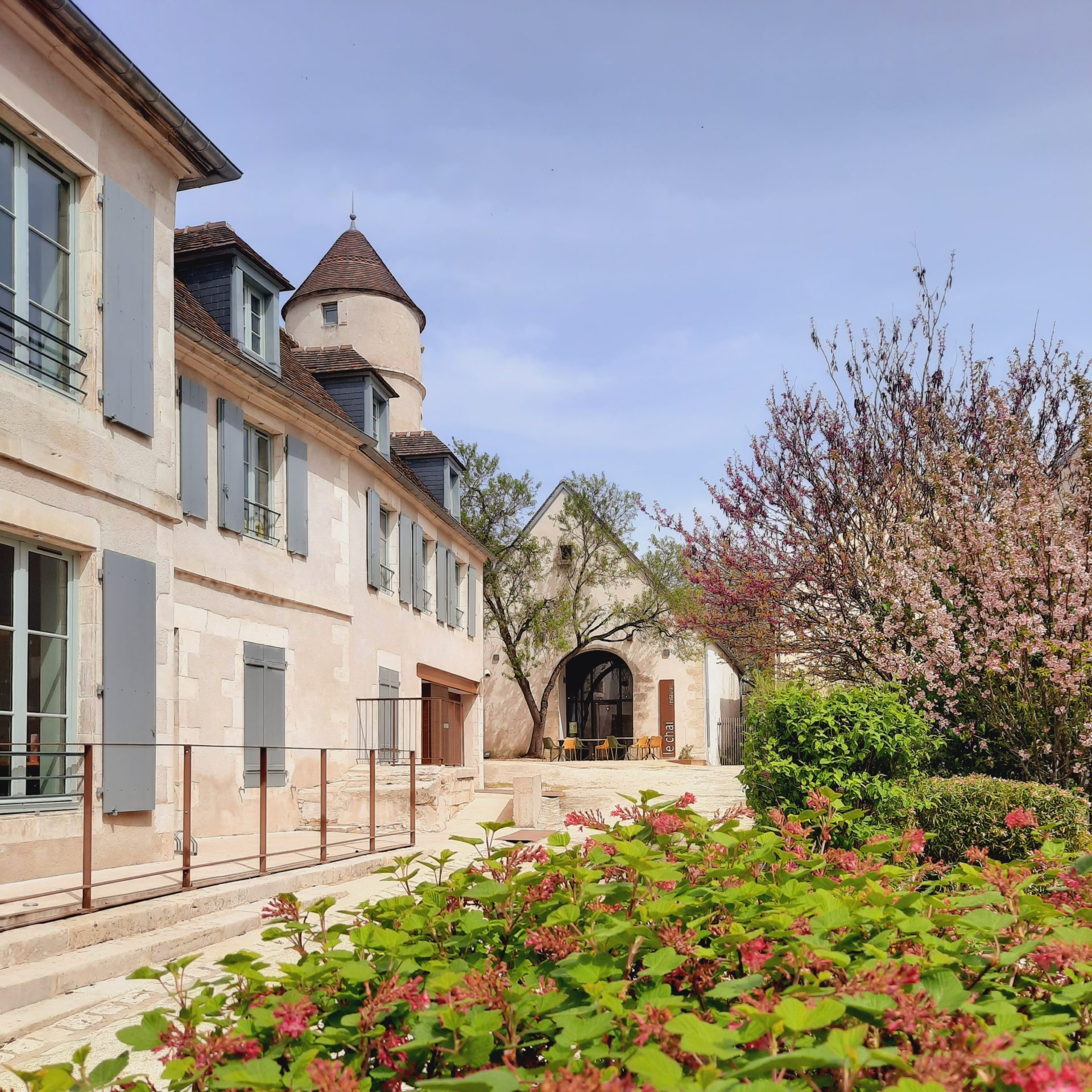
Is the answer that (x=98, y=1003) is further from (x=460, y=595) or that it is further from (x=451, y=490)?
(x=451, y=490)

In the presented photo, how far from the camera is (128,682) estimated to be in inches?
333

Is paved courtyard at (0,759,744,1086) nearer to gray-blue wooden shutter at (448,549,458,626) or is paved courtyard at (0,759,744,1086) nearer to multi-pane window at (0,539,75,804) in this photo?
multi-pane window at (0,539,75,804)

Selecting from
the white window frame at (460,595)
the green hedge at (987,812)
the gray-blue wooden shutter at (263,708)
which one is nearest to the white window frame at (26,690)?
the gray-blue wooden shutter at (263,708)

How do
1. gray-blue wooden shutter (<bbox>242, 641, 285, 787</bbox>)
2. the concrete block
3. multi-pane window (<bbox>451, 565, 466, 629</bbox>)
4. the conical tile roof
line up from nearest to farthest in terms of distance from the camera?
gray-blue wooden shutter (<bbox>242, 641, 285, 787</bbox>), the concrete block, multi-pane window (<bbox>451, 565, 466, 629</bbox>), the conical tile roof

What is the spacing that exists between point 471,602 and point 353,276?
7.12m

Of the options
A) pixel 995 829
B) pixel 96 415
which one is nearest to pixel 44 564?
pixel 96 415

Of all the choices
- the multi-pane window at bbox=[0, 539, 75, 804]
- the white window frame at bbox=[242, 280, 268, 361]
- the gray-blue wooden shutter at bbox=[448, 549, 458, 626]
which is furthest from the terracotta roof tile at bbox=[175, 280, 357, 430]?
the gray-blue wooden shutter at bbox=[448, 549, 458, 626]

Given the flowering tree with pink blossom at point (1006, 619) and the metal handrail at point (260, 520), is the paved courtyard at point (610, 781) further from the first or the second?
the metal handrail at point (260, 520)

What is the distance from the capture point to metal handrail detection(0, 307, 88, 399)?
7.70 m

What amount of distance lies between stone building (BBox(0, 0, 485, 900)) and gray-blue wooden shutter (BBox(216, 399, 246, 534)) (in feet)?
0.10

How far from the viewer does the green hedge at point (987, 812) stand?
26.1 feet

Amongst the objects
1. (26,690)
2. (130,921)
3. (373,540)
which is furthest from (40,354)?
(373,540)

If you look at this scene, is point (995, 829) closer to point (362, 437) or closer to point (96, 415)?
point (96, 415)

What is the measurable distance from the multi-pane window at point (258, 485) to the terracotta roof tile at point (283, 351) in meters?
0.71
